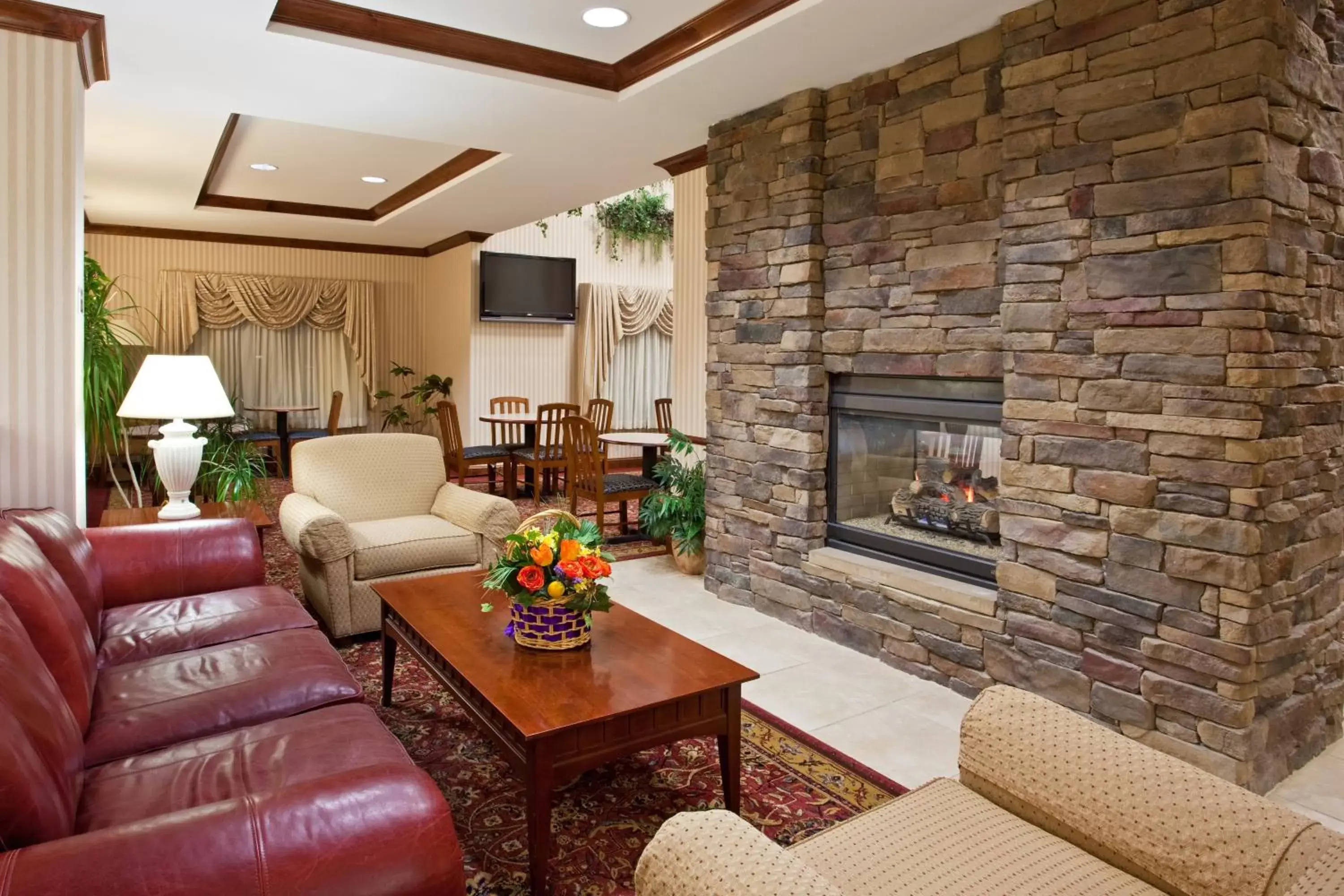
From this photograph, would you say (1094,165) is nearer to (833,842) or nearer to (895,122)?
(895,122)

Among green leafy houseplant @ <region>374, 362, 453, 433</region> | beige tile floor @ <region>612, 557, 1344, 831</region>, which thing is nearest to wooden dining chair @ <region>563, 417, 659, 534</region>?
beige tile floor @ <region>612, 557, 1344, 831</region>

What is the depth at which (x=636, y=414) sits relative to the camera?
9.89m

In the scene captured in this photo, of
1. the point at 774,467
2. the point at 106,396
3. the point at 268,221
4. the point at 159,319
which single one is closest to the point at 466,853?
the point at 774,467

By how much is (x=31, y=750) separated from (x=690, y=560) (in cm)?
378

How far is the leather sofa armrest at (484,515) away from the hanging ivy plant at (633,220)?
19.1 ft

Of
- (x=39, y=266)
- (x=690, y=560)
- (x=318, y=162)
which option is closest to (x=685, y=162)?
(x=690, y=560)

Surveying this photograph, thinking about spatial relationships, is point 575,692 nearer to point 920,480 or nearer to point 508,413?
point 920,480

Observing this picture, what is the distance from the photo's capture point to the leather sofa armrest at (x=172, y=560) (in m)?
2.76

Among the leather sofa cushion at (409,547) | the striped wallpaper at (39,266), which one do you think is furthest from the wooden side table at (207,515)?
the striped wallpaper at (39,266)

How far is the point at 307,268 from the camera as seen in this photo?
9.16 metres

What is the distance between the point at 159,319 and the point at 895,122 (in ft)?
24.9

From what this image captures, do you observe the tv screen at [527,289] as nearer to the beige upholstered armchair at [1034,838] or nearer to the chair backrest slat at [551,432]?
the chair backrest slat at [551,432]

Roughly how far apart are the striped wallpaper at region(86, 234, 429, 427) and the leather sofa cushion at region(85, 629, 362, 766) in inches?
282

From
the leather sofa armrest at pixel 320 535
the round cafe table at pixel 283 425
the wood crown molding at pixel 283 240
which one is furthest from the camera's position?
the round cafe table at pixel 283 425
